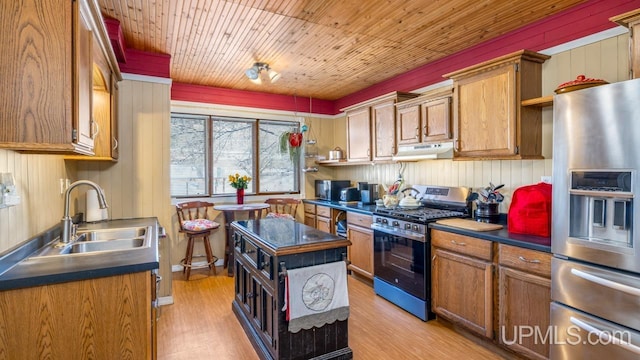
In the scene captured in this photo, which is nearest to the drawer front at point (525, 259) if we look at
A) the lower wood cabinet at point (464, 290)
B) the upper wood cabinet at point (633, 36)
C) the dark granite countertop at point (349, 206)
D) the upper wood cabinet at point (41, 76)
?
the lower wood cabinet at point (464, 290)

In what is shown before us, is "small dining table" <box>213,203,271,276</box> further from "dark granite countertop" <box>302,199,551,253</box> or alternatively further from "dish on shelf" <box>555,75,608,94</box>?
"dish on shelf" <box>555,75,608,94</box>

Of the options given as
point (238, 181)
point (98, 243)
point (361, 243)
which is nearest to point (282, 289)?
point (98, 243)

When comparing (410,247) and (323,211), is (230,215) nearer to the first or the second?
(323,211)

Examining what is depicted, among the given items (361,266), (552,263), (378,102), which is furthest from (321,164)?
(552,263)

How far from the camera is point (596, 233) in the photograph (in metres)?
1.87

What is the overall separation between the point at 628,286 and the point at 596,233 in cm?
30

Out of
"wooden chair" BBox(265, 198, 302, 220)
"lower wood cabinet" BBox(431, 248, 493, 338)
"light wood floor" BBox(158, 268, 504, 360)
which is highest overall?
"wooden chair" BBox(265, 198, 302, 220)

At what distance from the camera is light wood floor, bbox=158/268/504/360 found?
96.7 inches

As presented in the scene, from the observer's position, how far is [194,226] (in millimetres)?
4090

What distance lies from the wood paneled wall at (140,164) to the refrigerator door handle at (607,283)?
10.9 ft

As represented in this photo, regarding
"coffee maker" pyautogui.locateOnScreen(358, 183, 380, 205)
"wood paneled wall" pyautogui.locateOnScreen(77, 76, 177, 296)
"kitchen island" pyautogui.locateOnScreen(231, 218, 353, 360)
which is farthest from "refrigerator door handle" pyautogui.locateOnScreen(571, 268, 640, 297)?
"wood paneled wall" pyautogui.locateOnScreen(77, 76, 177, 296)

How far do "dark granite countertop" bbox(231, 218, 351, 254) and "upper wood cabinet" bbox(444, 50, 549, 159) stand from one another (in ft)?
5.01

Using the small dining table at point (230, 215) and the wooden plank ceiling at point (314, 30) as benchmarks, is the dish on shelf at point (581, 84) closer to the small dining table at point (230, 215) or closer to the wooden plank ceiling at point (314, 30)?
the wooden plank ceiling at point (314, 30)

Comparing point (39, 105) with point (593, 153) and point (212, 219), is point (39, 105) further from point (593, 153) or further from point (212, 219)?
point (212, 219)
